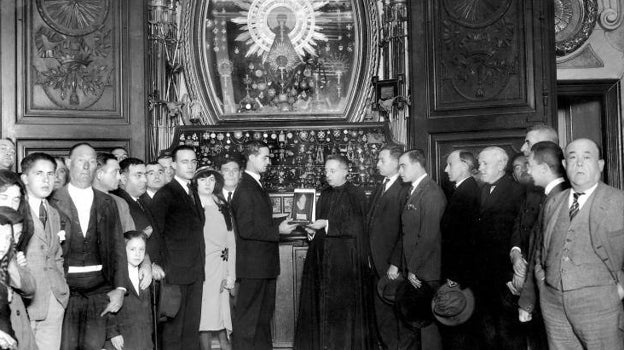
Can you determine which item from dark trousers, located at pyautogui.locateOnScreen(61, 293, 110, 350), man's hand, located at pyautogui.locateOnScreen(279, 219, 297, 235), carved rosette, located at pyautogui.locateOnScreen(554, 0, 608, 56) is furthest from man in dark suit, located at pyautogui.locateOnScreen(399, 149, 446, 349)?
carved rosette, located at pyautogui.locateOnScreen(554, 0, 608, 56)

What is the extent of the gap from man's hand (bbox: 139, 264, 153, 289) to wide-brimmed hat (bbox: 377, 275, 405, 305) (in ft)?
6.70

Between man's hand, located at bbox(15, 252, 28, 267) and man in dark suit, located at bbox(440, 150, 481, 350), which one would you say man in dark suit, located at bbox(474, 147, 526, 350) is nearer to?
man in dark suit, located at bbox(440, 150, 481, 350)

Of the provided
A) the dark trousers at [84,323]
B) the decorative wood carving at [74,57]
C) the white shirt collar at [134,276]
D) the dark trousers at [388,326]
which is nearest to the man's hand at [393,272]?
the dark trousers at [388,326]

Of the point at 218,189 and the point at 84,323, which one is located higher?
the point at 218,189

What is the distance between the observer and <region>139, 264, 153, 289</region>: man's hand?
5706 mm

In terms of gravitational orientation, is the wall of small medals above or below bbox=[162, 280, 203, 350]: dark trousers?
above

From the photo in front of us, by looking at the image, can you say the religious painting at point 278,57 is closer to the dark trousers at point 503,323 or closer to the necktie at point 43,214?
the dark trousers at point 503,323

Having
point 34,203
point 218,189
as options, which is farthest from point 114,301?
point 218,189

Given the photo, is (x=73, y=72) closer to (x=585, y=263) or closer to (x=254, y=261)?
(x=254, y=261)

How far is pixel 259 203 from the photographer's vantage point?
22.4ft

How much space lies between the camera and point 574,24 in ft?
28.9

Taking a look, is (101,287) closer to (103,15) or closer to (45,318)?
(45,318)

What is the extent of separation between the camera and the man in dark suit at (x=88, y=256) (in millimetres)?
5258

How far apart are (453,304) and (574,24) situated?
15.0ft
